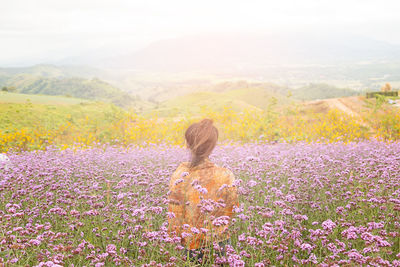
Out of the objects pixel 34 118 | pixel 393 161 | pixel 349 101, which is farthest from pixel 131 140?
pixel 349 101

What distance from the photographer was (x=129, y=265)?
2.95 meters

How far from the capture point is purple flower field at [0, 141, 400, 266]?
2920mm

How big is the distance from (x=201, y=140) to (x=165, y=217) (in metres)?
1.71

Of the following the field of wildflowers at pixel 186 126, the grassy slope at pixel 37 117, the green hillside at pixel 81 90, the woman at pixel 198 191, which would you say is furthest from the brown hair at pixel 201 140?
the green hillside at pixel 81 90

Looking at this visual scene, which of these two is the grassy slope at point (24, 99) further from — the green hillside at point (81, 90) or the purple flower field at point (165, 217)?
the green hillside at point (81, 90)

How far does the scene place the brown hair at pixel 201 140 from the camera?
10.6ft

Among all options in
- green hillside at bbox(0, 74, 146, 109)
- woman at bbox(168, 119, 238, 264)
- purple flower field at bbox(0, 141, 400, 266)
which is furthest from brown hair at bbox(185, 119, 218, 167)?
green hillside at bbox(0, 74, 146, 109)

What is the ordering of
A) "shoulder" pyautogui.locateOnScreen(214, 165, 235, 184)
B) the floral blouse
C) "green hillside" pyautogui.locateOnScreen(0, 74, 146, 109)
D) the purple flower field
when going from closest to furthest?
1. the purple flower field
2. the floral blouse
3. "shoulder" pyautogui.locateOnScreen(214, 165, 235, 184)
4. "green hillside" pyautogui.locateOnScreen(0, 74, 146, 109)

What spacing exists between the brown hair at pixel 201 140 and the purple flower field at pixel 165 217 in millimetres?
677

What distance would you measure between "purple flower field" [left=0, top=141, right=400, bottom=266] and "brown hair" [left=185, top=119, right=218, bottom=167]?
0.68 meters

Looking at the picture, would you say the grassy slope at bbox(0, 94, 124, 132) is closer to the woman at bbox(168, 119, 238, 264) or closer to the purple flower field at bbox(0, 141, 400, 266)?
the purple flower field at bbox(0, 141, 400, 266)

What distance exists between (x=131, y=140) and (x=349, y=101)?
615 inches

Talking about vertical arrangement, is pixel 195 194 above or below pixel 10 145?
above

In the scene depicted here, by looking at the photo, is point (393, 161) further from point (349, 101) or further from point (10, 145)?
point (349, 101)
